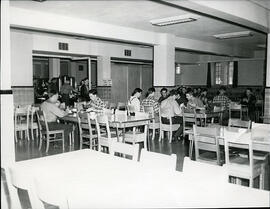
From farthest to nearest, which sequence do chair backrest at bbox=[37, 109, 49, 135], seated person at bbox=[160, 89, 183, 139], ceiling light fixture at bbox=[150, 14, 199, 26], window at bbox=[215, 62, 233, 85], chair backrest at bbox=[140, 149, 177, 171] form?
window at bbox=[215, 62, 233, 85]
seated person at bbox=[160, 89, 183, 139]
ceiling light fixture at bbox=[150, 14, 199, 26]
chair backrest at bbox=[37, 109, 49, 135]
chair backrest at bbox=[140, 149, 177, 171]

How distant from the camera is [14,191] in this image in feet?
7.49

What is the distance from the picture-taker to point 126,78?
14.3 m

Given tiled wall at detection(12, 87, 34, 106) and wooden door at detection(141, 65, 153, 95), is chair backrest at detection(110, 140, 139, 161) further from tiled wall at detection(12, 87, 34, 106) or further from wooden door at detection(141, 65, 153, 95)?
wooden door at detection(141, 65, 153, 95)

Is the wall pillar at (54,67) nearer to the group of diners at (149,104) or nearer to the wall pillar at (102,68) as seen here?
the wall pillar at (102,68)

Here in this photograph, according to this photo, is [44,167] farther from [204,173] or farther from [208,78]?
[208,78]

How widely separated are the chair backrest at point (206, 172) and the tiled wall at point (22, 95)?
7518 millimetres

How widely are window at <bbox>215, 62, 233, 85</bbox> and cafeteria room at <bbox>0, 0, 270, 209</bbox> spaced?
0.16ft

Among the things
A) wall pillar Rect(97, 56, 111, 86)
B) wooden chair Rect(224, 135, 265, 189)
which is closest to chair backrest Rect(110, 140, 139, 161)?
wooden chair Rect(224, 135, 265, 189)

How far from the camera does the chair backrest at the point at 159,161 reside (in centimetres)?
249

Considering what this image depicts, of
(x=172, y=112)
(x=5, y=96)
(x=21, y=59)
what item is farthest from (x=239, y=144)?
(x=21, y=59)

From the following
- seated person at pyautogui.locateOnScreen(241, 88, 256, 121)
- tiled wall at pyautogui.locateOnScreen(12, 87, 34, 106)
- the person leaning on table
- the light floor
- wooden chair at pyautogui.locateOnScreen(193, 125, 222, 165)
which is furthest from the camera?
seated person at pyautogui.locateOnScreen(241, 88, 256, 121)

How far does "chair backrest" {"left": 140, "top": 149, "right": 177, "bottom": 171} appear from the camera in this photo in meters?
2.49

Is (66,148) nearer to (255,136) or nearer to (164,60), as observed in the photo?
(255,136)

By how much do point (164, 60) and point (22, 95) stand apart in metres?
4.26
